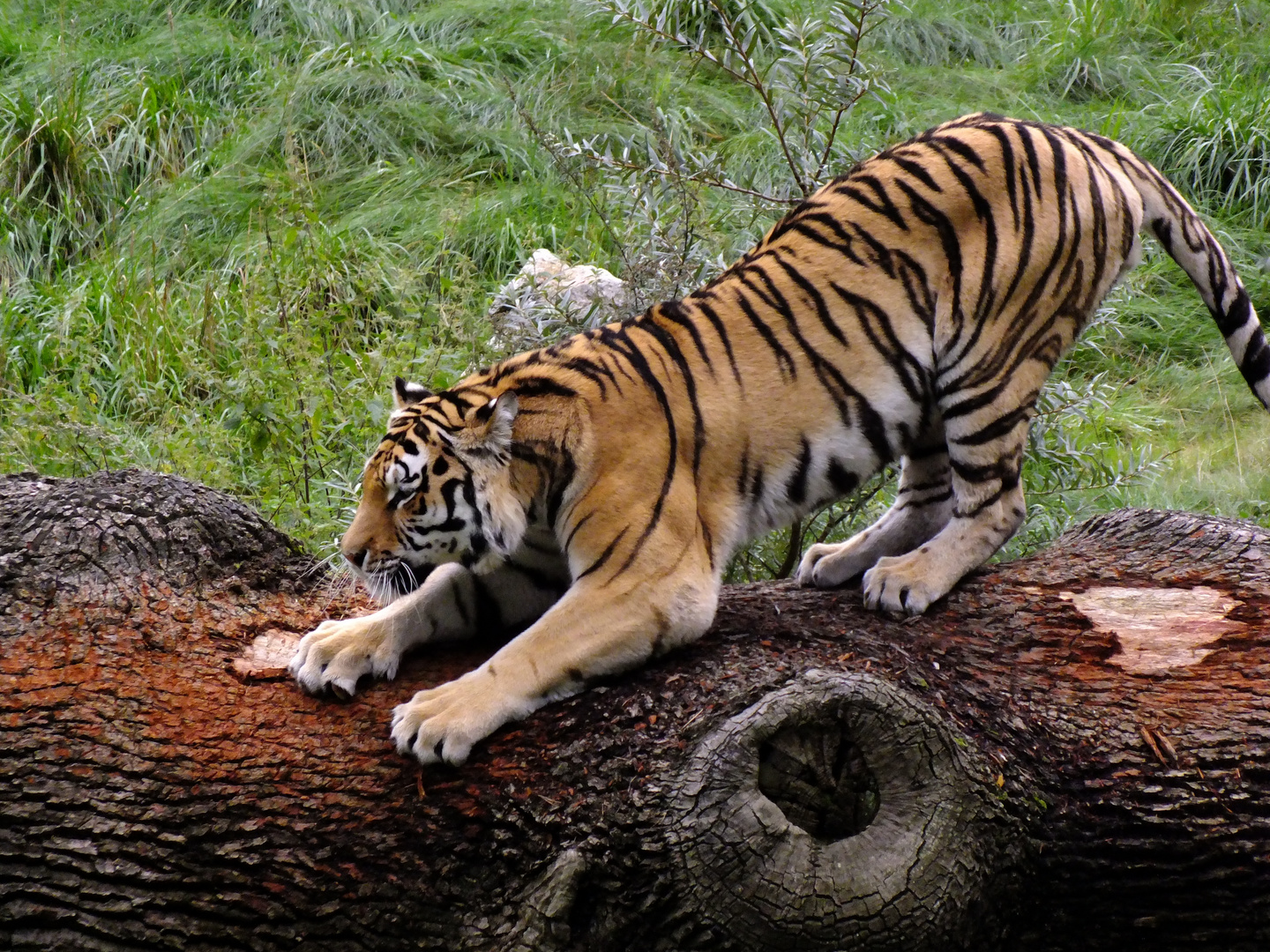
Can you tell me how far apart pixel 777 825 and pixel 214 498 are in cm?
172

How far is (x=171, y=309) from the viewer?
675 cm

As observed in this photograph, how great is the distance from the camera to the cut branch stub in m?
2.49

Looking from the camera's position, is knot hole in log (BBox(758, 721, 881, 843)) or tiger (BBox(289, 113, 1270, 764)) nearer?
knot hole in log (BBox(758, 721, 881, 843))

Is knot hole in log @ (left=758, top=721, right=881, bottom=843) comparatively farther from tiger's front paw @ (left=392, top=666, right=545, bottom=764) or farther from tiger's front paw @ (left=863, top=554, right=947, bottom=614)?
tiger's front paw @ (left=863, top=554, right=947, bottom=614)

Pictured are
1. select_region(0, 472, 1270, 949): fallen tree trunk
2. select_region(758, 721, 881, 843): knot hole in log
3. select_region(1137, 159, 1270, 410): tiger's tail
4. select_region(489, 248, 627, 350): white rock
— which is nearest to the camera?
select_region(0, 472, 1270, 949): fallen tree trunk

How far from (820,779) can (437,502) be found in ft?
3.59

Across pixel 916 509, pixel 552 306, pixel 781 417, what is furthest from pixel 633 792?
pixel 552 306

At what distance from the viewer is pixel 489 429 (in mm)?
3049

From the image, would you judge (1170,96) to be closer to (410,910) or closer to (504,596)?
(504,596)

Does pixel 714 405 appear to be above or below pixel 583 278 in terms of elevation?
above

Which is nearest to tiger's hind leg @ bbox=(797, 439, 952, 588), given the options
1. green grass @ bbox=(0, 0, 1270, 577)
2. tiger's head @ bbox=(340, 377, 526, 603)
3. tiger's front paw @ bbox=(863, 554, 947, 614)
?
tiger's front paw @ bbox=(863, 554, 947, 614)

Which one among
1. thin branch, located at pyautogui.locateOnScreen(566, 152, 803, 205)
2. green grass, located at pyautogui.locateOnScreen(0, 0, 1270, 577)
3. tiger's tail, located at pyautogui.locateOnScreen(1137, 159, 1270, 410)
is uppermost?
tiger's tail, located at pyautogui.locateOnScreen(1137, 159, 1270, 410)

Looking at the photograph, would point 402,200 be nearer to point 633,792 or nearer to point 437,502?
point 437,502

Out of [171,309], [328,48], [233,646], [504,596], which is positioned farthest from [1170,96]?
[233,646]
